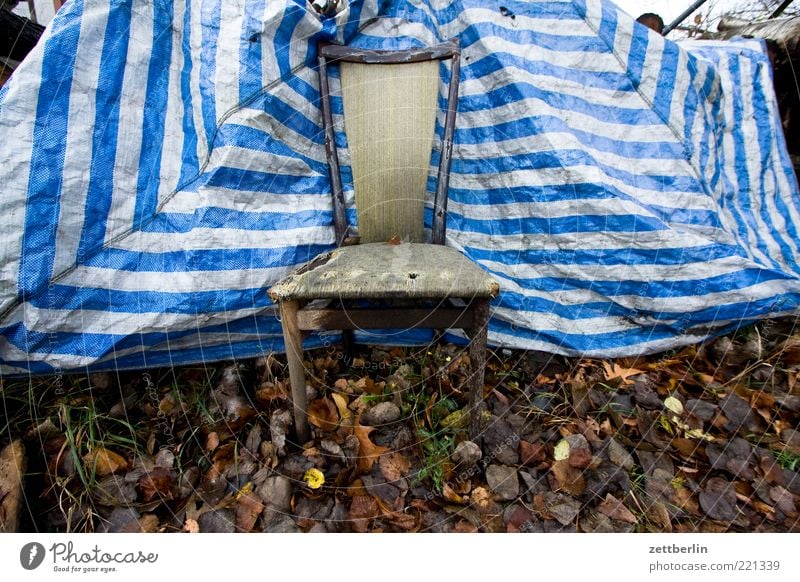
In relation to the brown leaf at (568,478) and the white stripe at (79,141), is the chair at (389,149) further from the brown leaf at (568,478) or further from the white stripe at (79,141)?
the white stripe at (79,141)

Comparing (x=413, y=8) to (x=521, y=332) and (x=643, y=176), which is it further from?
(x=521, y=332)

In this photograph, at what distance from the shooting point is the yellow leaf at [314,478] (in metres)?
1.14

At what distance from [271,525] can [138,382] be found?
2.50 ft

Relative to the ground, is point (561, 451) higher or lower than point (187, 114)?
lower

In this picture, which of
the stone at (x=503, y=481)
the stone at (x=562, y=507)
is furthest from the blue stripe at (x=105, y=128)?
the stone at (x=562, y=507)

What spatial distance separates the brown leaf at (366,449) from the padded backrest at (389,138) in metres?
0.67

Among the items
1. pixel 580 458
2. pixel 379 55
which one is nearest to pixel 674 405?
pixel 580 458

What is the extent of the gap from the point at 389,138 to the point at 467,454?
1105mm

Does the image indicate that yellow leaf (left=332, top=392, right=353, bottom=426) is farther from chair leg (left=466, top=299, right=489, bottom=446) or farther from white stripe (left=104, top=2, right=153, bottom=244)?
white stripe (left=104, top=2, right=153, bottom=244)

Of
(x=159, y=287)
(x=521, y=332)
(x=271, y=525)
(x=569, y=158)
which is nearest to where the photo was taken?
(x=271, y=525)

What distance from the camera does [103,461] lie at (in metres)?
1.19

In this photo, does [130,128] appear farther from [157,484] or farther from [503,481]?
[503,481]

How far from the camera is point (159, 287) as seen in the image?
121 cm

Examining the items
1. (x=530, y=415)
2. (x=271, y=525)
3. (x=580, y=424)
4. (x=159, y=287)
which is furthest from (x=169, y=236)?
(x=580, y=424)
